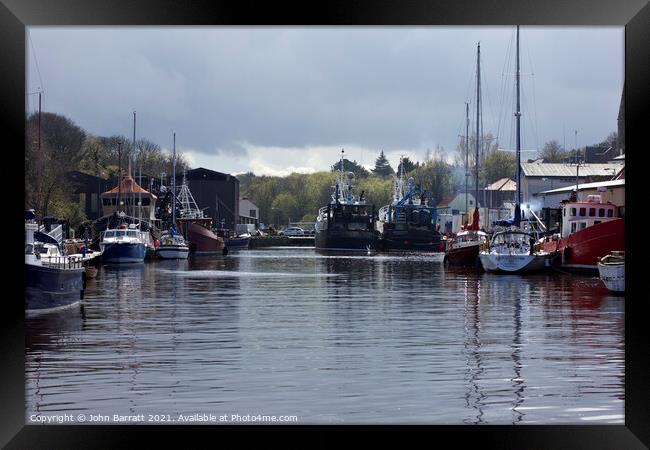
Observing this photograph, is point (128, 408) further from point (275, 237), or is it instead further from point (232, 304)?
point (275, 237)

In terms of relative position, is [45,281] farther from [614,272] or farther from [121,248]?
[121,248]

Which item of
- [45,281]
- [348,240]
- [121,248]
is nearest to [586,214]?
[121,248]

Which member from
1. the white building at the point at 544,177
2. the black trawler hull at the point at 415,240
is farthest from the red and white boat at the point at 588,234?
the black trawler hull at the point at 415,240

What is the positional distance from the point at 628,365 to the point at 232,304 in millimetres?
16593

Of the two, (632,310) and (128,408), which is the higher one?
(632,310)

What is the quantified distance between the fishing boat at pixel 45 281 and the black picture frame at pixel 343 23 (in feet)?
38.9

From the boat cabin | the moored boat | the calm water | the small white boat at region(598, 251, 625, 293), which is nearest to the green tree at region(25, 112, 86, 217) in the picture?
the moored boat

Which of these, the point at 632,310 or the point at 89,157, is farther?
the point at 89,157

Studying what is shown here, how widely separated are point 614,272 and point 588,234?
10315 mm

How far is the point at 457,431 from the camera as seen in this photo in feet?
27.0

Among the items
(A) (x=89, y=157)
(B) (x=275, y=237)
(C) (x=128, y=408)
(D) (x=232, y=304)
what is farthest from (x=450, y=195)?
(C) (x=128, y=408)

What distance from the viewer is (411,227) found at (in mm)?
86188

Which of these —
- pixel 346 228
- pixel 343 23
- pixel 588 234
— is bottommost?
pixel 588 234

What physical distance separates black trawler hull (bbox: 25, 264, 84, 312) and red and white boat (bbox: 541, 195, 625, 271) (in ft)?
65.9
